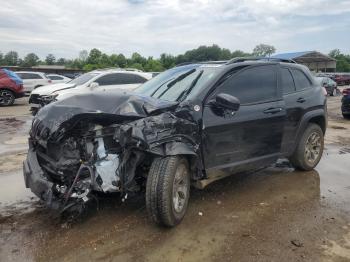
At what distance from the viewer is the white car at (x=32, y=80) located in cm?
2253

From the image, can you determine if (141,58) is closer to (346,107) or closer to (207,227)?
(346,107)

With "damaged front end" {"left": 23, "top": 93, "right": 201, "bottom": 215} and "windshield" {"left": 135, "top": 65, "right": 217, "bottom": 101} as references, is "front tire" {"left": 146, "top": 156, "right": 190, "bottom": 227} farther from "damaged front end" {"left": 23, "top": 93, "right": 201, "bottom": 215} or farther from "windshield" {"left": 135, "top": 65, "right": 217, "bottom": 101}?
"windshield" {"left": 135, "top": 65, "right": 217, "bottom": 101}

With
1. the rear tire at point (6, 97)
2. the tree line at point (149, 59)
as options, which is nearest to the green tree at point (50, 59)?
the tree line at point (149, 59)

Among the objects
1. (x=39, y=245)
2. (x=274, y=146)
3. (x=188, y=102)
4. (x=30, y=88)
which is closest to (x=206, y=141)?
(x=188, y=102)

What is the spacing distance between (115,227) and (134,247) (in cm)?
52

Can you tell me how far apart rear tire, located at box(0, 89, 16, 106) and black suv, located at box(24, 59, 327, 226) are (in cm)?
1454

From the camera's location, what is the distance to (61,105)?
419 centimetres

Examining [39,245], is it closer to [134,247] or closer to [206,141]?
[134,247]

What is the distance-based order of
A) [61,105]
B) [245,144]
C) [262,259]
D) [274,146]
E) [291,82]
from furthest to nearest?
[291,82]
[274,146]
[245,144]
[61,105]
[262,259]

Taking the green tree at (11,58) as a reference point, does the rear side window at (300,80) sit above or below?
below

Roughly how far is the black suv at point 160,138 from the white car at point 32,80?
62.1ft

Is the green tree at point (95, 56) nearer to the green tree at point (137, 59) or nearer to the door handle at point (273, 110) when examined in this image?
the green tree at point (137, 59)

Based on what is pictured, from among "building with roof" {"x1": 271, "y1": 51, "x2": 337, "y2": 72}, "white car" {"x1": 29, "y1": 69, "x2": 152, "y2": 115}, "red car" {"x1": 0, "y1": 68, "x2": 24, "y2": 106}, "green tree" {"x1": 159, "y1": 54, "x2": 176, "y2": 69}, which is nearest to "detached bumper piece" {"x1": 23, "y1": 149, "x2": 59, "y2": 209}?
"white car" {"x1": 29, "y1": 69, "x2": 152, "y2": 115}

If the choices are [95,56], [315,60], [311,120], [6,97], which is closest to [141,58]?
[95,56]
